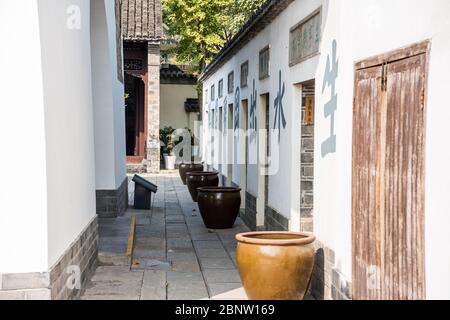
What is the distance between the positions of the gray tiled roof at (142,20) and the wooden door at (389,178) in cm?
1506

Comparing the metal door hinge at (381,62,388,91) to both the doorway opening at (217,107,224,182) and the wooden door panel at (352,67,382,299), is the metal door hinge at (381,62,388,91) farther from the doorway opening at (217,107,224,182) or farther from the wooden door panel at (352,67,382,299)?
the doorway opening at (217,107,224,182)

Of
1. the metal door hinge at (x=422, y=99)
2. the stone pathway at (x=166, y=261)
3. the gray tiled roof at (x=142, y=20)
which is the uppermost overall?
the gray tiled roof at (x=142, y=20)

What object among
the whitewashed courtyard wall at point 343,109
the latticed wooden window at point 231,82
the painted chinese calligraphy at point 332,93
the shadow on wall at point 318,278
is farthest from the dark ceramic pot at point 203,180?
the painted chinese calligraphy at point 332,93

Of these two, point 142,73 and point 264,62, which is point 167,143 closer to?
point 142,73

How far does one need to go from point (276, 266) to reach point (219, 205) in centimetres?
441

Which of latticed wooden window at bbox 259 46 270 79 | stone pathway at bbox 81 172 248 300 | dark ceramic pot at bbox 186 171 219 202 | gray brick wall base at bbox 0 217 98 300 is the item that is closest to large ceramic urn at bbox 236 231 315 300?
stone pathway at bbox 81 172 248 300

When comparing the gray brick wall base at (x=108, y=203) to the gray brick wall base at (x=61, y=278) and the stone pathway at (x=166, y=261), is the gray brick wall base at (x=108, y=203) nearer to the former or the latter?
the stone pathway at (x=166, y=261)

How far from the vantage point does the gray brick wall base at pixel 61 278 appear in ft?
13.7

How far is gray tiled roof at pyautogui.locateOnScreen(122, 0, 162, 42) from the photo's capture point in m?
19.1

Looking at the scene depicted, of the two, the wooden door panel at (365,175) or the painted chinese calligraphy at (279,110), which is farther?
the painted chinese calligraphy at (279,110)

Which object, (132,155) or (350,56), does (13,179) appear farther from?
(132,155)

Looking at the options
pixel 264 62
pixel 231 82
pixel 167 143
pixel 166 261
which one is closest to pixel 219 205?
pixel 166 261

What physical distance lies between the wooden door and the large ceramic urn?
74 cm
